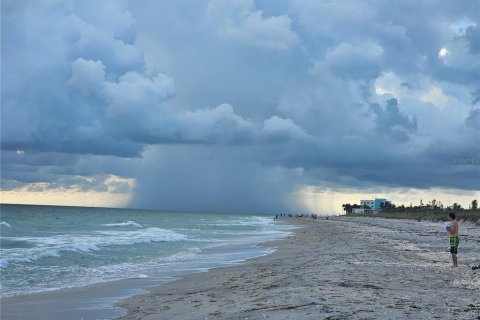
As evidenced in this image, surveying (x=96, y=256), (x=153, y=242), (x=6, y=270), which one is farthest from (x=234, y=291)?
(x=153, y=242)

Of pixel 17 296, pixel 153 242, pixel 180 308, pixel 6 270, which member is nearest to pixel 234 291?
pixel 180 308

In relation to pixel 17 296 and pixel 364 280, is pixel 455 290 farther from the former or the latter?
pixel 17 296

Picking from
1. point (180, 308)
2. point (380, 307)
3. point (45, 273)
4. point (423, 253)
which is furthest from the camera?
point (423, 253)

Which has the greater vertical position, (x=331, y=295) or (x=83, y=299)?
(x=331, y=295)

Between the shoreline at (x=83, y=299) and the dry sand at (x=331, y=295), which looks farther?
the shoreline at (x=83, y=299)

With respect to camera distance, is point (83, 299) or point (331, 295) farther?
point (83, 299)

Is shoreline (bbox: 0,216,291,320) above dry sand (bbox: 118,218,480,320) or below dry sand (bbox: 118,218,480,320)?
below

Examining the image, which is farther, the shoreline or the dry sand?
the shoreline

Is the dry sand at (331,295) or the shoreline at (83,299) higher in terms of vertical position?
the dry sand at (331,295)

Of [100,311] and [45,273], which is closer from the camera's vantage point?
[100,311]

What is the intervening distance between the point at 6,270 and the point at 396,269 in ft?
53.4

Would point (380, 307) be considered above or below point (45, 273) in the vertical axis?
above

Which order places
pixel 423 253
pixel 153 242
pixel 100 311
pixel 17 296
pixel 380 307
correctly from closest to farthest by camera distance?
pixel 380 307 < pixel 100 311 < pixel 17 296 < pixel 423 253 < pixel 153 242

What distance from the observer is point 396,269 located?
15.6 m
